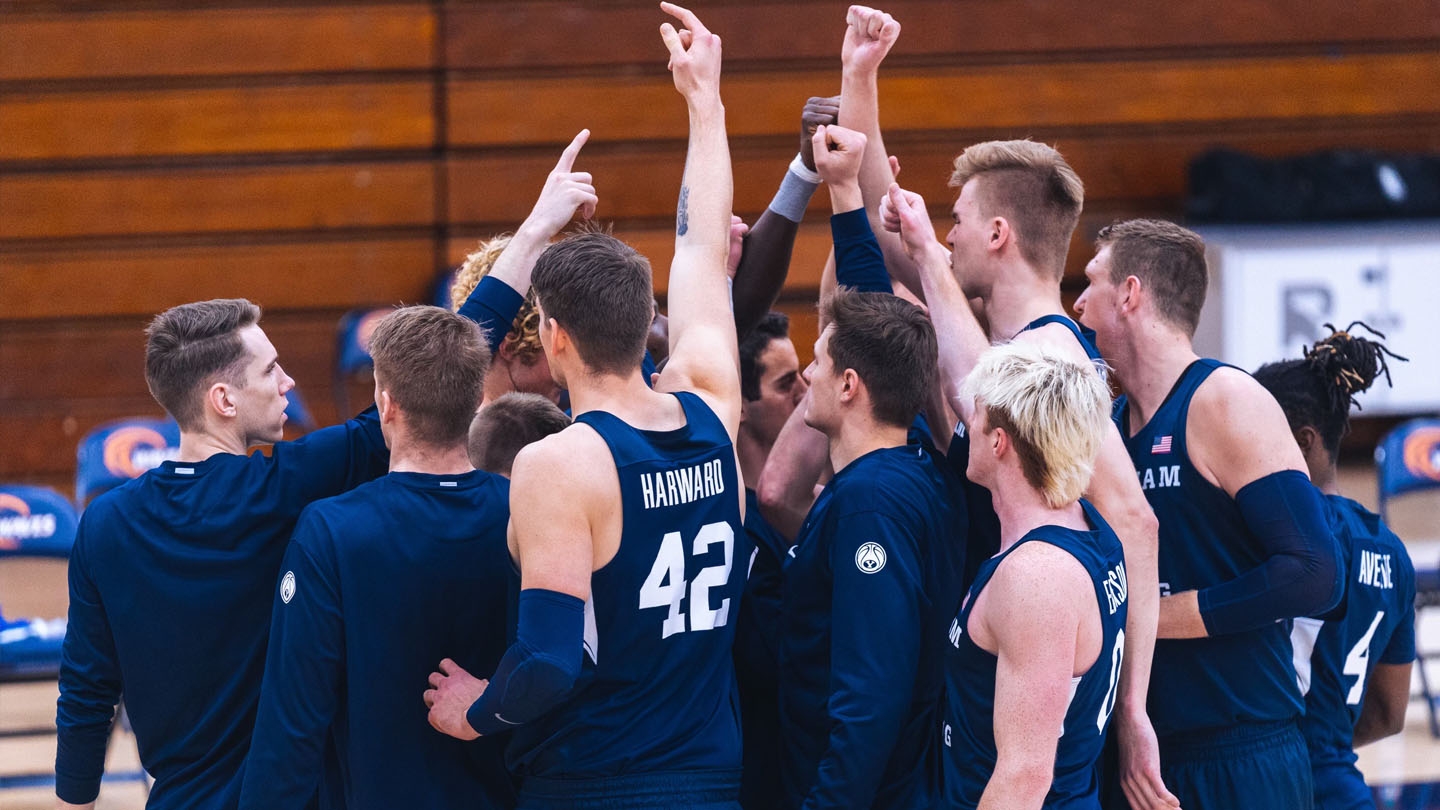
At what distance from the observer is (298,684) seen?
2.82 m

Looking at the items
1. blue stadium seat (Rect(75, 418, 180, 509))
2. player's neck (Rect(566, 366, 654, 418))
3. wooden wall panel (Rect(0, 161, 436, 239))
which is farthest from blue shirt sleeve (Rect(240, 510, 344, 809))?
wooden wall panel (Rect(0, 161, 436, 239))

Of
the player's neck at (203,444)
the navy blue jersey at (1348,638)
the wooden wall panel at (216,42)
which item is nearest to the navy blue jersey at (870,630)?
the navy blue jersey at (1348,638)

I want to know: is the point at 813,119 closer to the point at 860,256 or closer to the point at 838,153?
the point at 838,153

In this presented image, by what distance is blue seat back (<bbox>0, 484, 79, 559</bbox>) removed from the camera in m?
6.25

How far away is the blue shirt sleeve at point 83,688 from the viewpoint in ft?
10.2

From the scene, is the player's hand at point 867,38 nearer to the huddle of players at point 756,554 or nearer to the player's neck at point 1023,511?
the huddle of players at point 756,554

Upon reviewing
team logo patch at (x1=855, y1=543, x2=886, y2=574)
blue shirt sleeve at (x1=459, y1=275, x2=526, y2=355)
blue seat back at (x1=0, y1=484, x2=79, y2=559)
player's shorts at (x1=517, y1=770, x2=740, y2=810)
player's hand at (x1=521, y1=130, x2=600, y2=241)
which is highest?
player's hand at (x1=521, y1=130, x2=600, y2=241)

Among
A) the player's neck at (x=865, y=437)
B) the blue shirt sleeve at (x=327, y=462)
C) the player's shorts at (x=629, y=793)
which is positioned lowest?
the player's shorts at (x=629, y=793)

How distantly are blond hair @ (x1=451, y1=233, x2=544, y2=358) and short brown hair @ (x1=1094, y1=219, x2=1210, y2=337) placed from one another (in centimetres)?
154

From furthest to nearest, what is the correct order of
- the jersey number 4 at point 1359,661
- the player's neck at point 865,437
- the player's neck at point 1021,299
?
1. the jersey number 4 at point 1359,661
2. the player's neck at point 1021,299
3. the player's neck at point 865,437

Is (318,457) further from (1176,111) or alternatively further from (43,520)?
(1176,111)

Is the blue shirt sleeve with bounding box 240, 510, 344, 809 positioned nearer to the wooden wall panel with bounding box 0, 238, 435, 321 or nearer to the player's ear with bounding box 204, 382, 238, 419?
the player's ear with bounding box 204, 382, 238, 419

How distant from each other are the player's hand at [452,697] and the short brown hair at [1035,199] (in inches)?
64.7

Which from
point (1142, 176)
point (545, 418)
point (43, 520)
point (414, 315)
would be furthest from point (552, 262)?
point (1142, 176)
